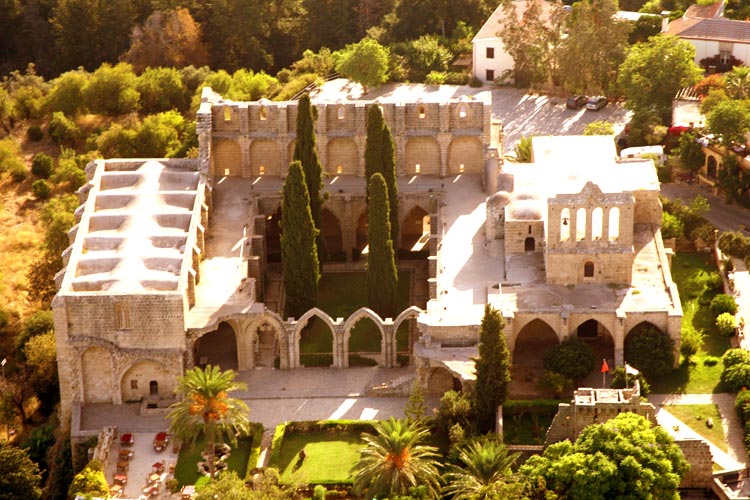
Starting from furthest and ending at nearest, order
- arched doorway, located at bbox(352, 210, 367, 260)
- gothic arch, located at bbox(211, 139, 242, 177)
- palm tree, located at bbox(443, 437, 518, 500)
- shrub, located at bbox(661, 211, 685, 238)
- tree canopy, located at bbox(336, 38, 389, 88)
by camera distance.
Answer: tree canopy, located at bbox(336, 38, 389, 88)
arched doorway, located at bbox(352, 210, 367, 260)
gothic arch, located at bbox(211, 139, 242, 177)
shrub, located at bbox(661, 211, 685, 238)
palm tree, located at bbox(443, 437, 518, 500)

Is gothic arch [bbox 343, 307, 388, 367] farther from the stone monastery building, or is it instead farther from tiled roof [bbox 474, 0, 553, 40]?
tiled roof [bbox 474, 0, 553, 40]

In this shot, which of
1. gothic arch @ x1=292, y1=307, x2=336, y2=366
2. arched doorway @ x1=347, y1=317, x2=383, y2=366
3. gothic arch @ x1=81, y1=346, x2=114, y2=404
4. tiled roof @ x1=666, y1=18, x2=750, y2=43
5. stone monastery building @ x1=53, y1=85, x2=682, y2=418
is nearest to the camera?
stone monastery building @ x1=53, y1=85, x2=682, y2=418

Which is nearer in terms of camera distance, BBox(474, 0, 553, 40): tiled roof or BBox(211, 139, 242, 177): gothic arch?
BBox(211, 139, 242, 177): gothic arch

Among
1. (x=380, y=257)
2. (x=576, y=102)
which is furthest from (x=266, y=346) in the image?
(x=576, y=102)

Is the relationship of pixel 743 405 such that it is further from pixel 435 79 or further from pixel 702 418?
pixel 435 79

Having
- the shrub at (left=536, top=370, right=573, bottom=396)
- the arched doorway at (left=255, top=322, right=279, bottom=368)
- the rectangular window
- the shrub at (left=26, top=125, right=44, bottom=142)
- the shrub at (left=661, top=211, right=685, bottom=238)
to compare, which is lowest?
the arched doorway at (left=255, top=322, right=279, bottom=368)

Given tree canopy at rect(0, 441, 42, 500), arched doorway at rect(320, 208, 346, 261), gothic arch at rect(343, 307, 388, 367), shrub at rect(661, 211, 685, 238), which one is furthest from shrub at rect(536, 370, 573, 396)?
tree canopy at rect(0, 441, 42, 500)

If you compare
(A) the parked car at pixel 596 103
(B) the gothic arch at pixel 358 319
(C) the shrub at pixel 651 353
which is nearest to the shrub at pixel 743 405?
(C) the shrub at pixel 651 353

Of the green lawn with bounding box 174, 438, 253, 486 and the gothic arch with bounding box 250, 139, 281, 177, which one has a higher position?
the gothic arch with bounding box 250, 139, 281, 177

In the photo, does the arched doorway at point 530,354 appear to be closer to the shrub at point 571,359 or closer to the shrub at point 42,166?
the shrub at point 571,359
